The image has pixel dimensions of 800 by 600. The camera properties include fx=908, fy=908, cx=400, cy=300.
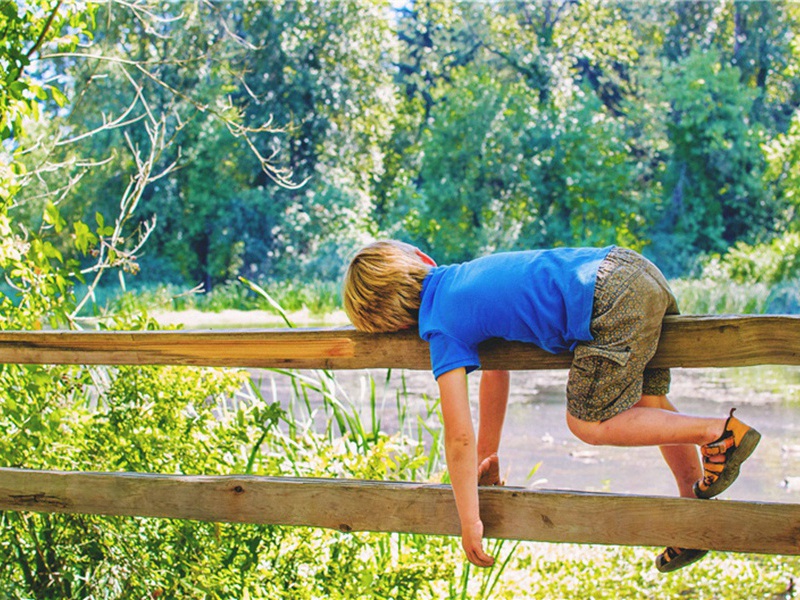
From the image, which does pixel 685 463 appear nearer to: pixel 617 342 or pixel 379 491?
pixel 617 342

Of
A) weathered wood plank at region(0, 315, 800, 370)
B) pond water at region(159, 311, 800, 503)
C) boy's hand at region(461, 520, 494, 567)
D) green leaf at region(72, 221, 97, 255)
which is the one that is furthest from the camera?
pond water at region(159, 311, 800, 503)

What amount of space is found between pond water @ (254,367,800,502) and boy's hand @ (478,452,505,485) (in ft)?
4.17

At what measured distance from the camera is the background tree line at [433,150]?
20.8 meters

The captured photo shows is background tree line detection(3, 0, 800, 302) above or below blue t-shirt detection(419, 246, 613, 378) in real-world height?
below

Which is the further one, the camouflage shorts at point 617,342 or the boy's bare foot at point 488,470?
the boy's bare foot at point 488,470

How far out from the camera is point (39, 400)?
10.2 feet

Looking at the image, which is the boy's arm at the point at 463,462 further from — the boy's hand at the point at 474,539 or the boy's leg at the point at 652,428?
the boy's leg at the point at 652,428

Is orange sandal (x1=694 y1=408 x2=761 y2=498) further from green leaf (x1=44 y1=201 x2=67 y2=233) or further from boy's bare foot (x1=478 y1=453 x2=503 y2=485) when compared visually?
green leaf (x1=44 y1=201 x2=67 y2=233)

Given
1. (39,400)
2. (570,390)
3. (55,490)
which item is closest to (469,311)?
(570,390)

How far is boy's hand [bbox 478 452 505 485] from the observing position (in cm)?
238

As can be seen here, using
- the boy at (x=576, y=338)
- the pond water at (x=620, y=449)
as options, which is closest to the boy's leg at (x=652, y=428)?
the boy at (x=576, y=338)

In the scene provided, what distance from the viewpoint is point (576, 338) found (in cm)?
204

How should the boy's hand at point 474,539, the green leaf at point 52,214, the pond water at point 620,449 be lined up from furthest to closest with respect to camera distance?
the pond water at point 620,449, the green leaf at point 52,214, the boy's hand at point 474,539

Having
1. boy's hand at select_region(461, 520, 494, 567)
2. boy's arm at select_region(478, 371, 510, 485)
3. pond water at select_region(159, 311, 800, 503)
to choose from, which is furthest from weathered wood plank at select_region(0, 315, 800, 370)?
pond water at select_region(159, 311, 800, 503)
